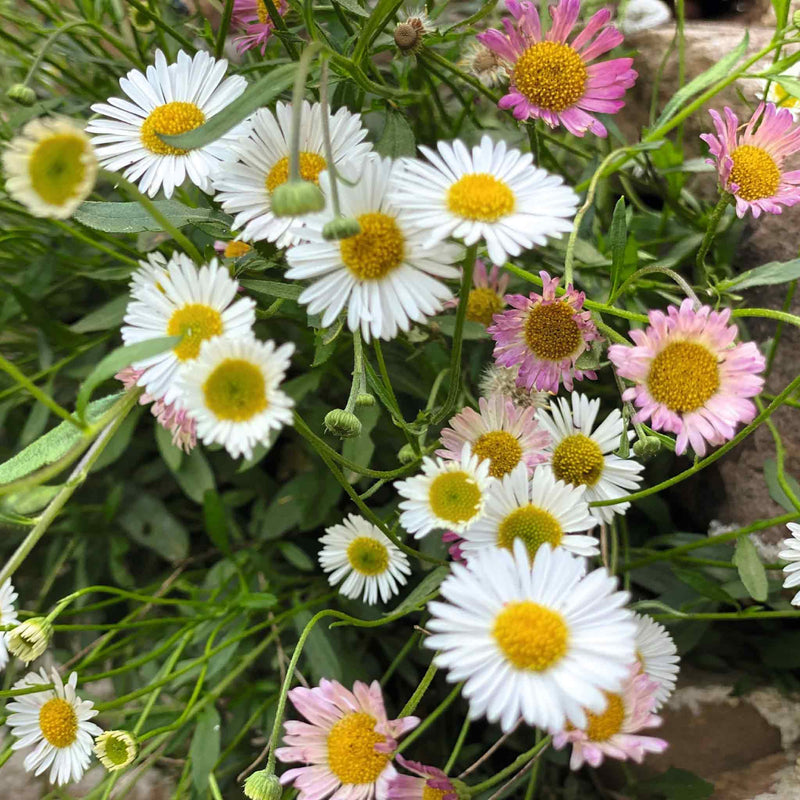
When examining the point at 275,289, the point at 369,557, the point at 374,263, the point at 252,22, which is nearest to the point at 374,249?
the point at 374,263

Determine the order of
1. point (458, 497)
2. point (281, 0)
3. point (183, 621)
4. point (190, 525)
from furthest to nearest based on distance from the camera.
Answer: point (190, 525) < point (183, 621) < point (281, 0) < point (458, 497)

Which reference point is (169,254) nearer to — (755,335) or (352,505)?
(352,505)

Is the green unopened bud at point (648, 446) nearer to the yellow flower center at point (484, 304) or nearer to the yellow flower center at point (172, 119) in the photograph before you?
the yellow flower center at point (484, 304)

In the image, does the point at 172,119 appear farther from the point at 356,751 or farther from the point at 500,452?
the point at 356,751

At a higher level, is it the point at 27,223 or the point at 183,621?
the point at 27,223

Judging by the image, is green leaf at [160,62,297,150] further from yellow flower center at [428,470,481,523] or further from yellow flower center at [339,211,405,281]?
yellow flower center at [428,470,481,523]

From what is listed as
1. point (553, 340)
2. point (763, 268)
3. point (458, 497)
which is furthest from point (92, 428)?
point (763, 268)
